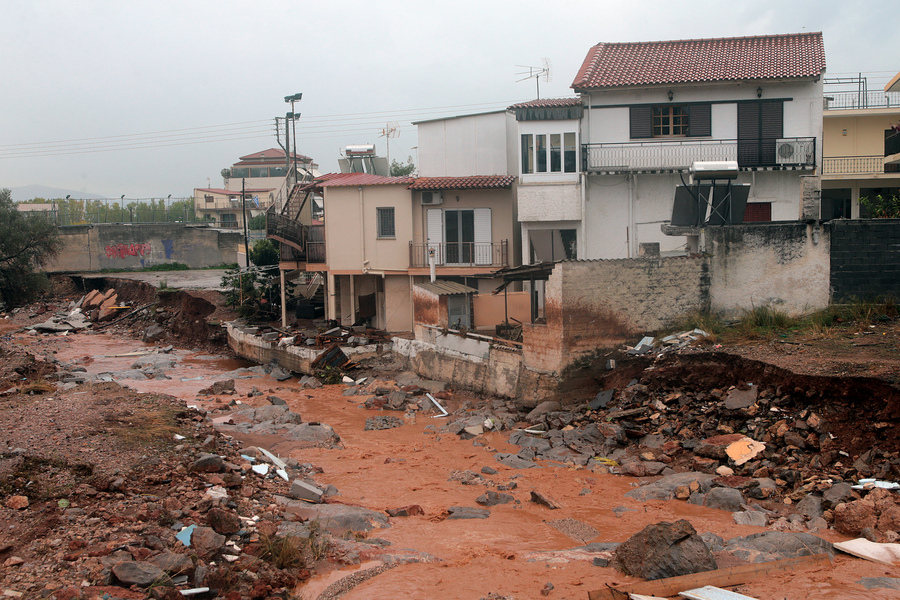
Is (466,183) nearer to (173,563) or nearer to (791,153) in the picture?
(791,153)

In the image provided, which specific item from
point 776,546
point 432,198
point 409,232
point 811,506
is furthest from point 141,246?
point 776,546

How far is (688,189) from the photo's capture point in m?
17.2

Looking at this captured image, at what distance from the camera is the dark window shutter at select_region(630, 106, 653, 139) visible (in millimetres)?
22656

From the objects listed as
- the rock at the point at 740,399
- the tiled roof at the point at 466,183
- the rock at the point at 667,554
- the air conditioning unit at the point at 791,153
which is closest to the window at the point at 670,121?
the air conditioning unit at the point at 791,153

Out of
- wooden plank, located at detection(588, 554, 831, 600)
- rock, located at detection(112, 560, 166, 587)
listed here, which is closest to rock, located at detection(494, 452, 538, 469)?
wooden plank, located at detection(588, 554, 831, 600)

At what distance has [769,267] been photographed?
1577 cm

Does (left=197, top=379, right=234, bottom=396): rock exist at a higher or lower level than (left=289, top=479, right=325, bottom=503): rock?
lower

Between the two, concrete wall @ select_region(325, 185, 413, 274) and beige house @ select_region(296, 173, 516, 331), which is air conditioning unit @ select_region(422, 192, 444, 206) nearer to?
beige house @ select_region(296, 173, 516, 331)

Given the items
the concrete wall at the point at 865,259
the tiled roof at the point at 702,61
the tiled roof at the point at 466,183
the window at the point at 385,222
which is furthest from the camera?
the window at the point at 385,222

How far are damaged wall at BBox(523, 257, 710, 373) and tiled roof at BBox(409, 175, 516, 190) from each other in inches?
343

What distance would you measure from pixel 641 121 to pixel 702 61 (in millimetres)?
3005

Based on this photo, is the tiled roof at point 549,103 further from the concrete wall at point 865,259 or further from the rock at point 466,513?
the rock at point 466,513

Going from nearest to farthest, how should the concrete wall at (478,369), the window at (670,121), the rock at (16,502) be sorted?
1. the rock at (16,502)
2. the concrete wall at (478,369)
3. the window at (670,121)

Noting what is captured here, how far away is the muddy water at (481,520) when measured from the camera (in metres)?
7.43
